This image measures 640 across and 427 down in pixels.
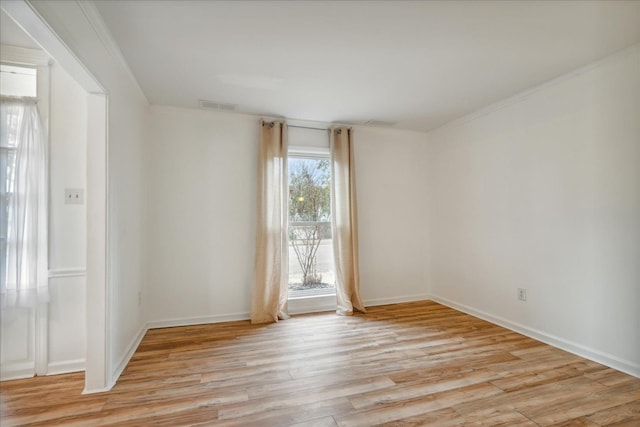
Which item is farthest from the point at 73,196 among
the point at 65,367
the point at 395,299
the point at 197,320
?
the point at 395,299

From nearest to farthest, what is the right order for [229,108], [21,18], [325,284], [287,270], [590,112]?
1. [21,18]
2. [590,112]
3. [229,108]
4. [287,270]
5. [325,284]

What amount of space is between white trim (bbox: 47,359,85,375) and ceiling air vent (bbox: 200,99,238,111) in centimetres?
261

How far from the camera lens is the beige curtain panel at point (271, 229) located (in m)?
3.37

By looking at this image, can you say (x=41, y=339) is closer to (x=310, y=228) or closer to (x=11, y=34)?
(x=11, y=34)

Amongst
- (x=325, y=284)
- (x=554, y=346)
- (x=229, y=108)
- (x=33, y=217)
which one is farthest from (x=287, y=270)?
(x=554, y=346)

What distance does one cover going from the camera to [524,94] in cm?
291

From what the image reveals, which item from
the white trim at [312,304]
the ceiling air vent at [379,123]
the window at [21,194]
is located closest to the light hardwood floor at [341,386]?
the white trim at [312,304]

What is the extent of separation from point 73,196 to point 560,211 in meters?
4.19

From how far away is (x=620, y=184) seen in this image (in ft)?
7.32

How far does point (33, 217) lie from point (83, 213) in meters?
0.29

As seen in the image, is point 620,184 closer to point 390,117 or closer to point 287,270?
point 390,117

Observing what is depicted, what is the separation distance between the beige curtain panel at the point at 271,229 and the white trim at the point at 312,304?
0.64 ft

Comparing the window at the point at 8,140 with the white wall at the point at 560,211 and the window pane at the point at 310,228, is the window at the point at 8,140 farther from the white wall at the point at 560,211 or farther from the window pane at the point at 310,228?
the white wall at the point at 560,211

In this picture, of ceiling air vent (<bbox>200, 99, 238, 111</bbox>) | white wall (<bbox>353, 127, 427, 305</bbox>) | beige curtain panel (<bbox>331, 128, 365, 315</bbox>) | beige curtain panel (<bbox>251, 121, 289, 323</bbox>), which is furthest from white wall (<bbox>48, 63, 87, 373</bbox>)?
white wall (<bbox>353, 127, 427, 305</bbox>)
